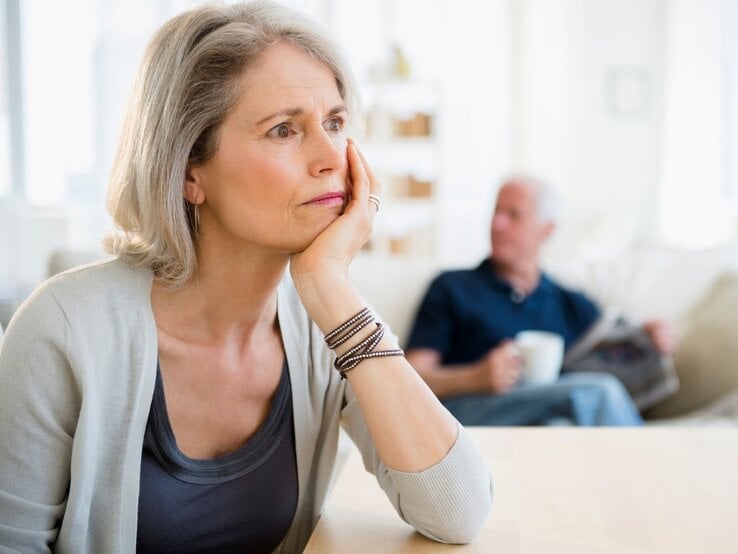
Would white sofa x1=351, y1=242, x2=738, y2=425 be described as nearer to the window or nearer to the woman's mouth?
the woman's mouth

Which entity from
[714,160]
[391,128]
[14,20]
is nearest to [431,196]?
[391,128]

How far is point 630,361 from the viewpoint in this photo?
265 cm

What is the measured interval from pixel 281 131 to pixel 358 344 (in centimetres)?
31

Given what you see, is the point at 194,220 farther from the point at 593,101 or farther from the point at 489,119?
the point at 593,101

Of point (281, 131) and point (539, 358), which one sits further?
point (539, 358)

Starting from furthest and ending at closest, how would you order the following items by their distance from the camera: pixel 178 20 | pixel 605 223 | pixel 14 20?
pixel 605 223 < pixel 14 20 < pixel 178 20

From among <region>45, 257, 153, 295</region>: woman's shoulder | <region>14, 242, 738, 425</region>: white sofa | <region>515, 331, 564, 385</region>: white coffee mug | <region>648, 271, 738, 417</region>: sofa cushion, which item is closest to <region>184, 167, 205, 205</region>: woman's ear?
<region>45, 257, 153, 295</region>: woman's shoulder

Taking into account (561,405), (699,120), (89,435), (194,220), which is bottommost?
(561,405)

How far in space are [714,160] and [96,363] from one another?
18.7 feet

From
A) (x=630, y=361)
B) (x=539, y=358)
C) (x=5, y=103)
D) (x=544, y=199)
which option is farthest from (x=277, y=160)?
(x=5, y=103)

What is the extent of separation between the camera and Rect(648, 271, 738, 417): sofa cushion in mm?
2670

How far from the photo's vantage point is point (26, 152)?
15.3ft

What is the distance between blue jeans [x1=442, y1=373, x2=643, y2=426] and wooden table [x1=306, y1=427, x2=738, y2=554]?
74cm

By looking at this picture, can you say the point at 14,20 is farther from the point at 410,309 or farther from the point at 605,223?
the point at 605,223
